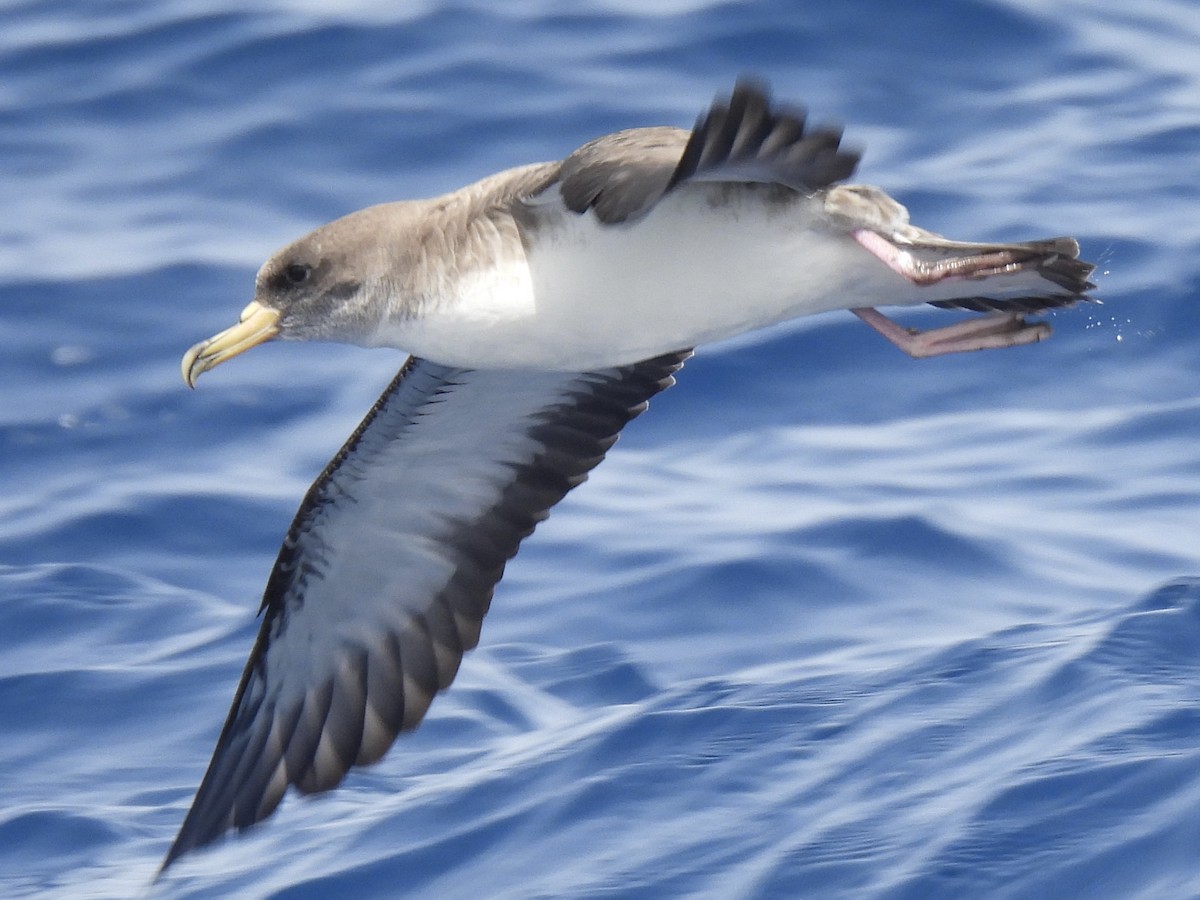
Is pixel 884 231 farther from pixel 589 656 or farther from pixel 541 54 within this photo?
pixel 541 54

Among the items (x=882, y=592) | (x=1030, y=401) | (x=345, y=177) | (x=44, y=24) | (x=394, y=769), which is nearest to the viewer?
(x=394, y=769)

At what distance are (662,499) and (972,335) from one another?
244 cm

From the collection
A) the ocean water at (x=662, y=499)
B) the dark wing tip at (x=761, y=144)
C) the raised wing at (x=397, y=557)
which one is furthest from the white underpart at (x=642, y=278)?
the ocean water at (x=662, y=499)

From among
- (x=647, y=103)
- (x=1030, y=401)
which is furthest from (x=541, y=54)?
(x=1030, y=401)

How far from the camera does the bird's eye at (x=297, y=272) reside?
5.92 metres

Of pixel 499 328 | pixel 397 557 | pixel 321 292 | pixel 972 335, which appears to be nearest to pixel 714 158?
pixel 499 328

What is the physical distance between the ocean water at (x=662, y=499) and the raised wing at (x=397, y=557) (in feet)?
0.91

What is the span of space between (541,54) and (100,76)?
2527 millimetres

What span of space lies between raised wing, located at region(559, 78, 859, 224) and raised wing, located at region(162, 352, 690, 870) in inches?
55.3

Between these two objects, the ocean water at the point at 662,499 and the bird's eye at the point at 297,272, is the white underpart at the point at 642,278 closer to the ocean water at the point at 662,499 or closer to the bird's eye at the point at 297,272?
the bird's eye at the point at 297,272

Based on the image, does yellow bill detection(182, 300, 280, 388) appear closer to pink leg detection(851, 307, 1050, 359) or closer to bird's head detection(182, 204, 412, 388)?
bird's head detection(182, 204, 412, 388)

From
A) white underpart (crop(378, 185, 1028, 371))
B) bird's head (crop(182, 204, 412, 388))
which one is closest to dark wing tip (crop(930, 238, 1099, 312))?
white underpart (crop(378, 185, 1028, 371))

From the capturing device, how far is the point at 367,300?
5836 millimetres

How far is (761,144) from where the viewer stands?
495 cm
